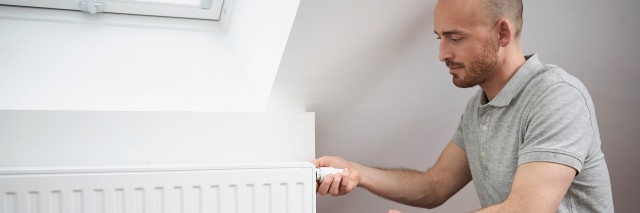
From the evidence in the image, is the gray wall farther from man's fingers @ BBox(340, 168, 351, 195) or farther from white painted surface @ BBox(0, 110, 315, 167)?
man's fingers @ BBox(340, 168, 351, 195)

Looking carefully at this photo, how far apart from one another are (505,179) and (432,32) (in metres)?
0.40

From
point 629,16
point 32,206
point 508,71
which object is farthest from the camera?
point 629,16

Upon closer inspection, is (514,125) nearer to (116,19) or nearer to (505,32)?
(505,32)

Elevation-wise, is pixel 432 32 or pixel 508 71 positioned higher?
pixel 432 32

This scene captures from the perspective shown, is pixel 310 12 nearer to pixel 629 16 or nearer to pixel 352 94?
pixel 352 94

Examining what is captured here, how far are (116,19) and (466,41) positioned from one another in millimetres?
902

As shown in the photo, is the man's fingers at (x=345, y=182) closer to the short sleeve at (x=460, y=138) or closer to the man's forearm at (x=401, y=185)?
the man's forearm at (x=401, y=185)

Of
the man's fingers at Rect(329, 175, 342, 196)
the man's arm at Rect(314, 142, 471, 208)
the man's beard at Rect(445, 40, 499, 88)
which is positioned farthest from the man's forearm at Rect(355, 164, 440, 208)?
the man's beard at Rect(445, 40, 499, 88)

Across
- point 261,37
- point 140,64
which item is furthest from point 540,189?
point 140,64

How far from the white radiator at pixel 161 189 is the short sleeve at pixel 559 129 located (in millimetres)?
483

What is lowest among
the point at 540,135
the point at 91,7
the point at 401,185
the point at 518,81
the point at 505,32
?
the point at 401,185

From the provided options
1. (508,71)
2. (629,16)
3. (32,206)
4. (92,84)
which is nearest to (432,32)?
(508,71)

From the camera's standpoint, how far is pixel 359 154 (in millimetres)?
2006

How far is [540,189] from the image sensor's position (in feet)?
4.53
